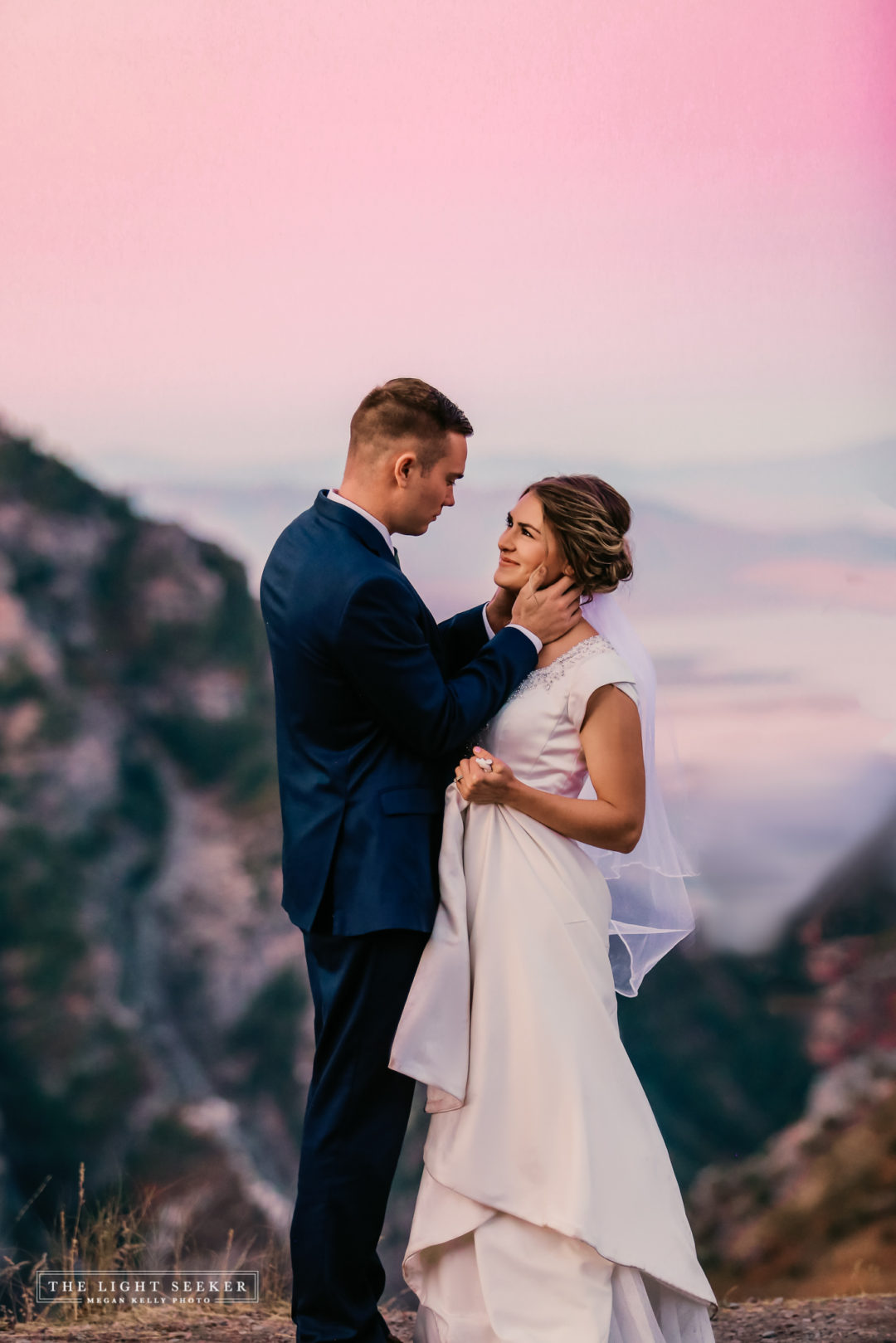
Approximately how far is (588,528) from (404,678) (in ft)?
1.76

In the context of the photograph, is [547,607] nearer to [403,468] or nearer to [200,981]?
[403,468]

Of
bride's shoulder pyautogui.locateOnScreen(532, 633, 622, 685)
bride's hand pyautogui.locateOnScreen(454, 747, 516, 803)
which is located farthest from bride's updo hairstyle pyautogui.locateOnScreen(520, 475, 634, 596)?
bride's hand pyautogui.locateOnScreen(454, 747, 516, 803)

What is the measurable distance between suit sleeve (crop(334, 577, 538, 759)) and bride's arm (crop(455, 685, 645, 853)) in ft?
0.36

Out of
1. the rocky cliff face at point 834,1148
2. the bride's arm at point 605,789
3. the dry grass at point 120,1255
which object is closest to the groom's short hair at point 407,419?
the bride's arm at point 605,789

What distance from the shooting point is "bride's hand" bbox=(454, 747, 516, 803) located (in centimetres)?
221

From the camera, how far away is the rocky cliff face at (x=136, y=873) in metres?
3.38

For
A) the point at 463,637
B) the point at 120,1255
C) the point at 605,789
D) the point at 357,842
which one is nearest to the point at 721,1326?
the point at 120,1255

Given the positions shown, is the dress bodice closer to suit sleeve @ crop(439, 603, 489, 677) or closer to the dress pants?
suit sleeve @ crop(439, 603, 489, 677)

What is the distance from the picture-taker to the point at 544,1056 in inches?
87.8

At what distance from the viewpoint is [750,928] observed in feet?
11.3

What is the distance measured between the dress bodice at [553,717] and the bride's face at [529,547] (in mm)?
194

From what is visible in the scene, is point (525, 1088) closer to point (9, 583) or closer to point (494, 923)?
point (494, 923)

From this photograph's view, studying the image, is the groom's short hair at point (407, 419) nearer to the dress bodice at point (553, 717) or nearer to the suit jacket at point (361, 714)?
the suit jacket at point (361, 714)

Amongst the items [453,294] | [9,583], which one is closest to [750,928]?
[453,294]
